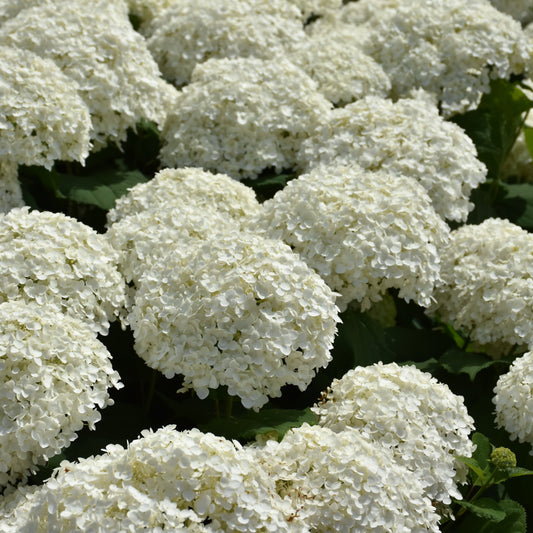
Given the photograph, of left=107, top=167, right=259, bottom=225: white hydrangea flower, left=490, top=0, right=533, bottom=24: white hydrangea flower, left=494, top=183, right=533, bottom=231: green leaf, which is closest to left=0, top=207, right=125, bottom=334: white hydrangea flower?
left=107, top=167, right=259, bottom=225: white hydrangea flower

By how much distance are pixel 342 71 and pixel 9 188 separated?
2714 mm

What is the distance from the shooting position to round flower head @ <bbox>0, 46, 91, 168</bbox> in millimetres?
5094

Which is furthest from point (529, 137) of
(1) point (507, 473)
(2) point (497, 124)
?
(1) point (507, 473)

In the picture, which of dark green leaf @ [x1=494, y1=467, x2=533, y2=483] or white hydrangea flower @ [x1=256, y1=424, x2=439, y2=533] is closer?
white hydrangea flower @ [x1=256, y1=424, x2=439, y2=533]

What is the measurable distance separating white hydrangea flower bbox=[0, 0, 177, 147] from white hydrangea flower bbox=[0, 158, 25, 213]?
29.8 inches

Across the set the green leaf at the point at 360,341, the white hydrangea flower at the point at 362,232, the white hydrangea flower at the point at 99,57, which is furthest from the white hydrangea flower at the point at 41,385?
the white hydrangea flower at the point at 99,57

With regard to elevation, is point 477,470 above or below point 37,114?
below

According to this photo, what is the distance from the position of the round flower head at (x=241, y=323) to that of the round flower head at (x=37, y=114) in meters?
1.43

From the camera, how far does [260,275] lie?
13.3 ft

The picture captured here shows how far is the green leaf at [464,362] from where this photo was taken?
15.6ft

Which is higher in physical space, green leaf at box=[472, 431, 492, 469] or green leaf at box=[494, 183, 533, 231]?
green leaf at box=[494, 183, 533, 231]

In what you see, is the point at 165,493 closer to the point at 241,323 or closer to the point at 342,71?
the point at 241,323

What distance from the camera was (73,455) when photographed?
4109mm

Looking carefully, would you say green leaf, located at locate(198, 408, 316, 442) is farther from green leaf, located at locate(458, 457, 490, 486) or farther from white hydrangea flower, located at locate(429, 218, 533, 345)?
white hydrangea flower, located at locate(429, 218, 533, 345)
